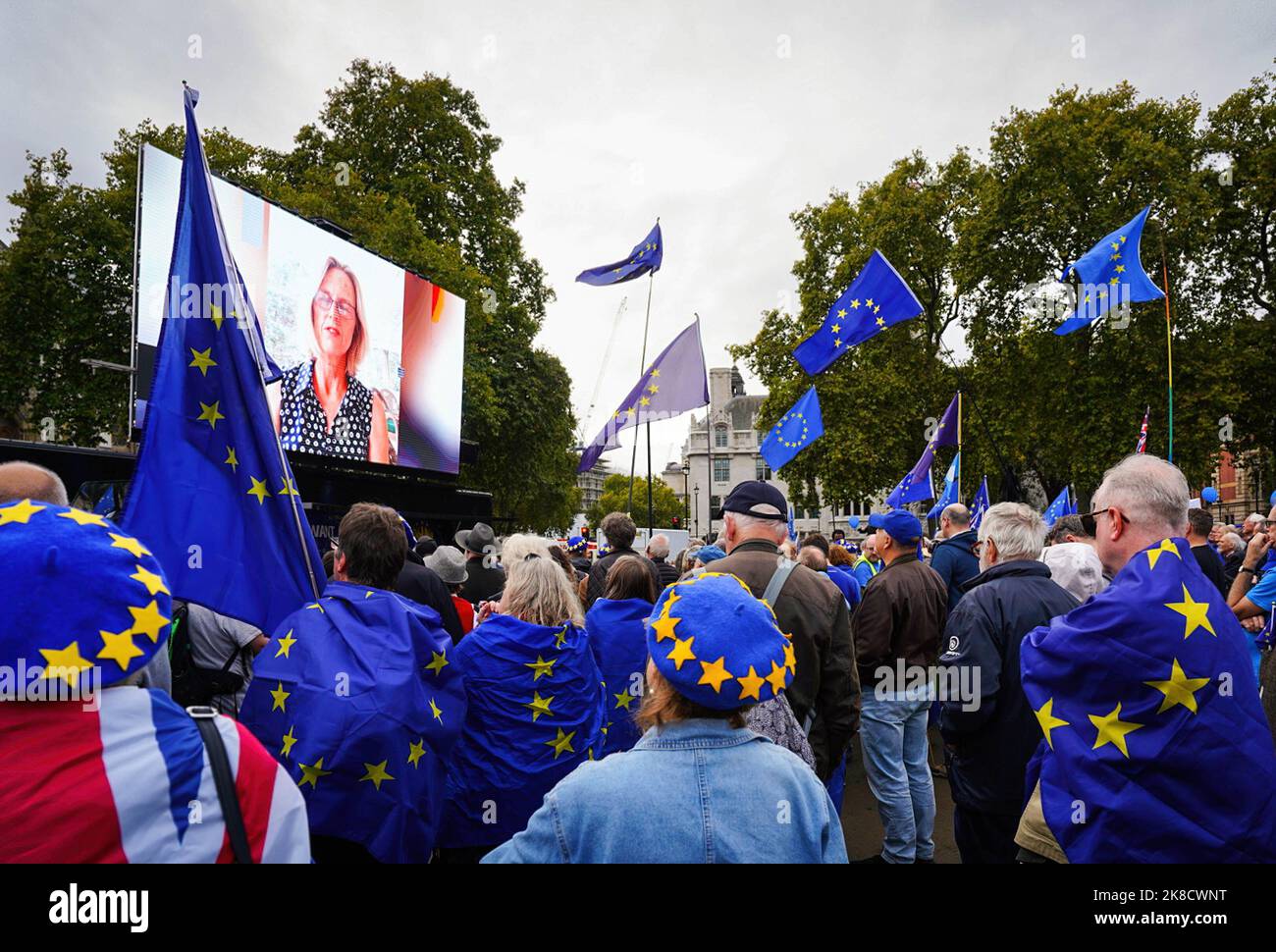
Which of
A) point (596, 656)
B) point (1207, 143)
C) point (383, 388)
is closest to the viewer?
point (596, 656)

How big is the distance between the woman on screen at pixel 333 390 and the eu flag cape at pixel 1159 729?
11.9 m

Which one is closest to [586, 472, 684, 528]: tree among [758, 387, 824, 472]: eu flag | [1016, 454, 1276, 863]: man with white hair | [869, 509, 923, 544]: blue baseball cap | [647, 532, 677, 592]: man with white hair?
[758, 387, 824, 472]: eu flag

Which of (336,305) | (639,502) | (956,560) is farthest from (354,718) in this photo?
(639,502)

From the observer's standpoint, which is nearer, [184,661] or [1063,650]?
[1063,650]

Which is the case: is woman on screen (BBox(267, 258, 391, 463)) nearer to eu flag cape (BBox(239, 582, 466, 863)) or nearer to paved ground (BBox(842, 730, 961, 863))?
paved ground (BBox(842, 730, 961, 863))

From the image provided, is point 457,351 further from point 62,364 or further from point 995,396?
point 995,396

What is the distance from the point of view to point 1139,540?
2.58m

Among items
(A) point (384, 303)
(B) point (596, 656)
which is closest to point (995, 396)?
(A) point (384, 303)

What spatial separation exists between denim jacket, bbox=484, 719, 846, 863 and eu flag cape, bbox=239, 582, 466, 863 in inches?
52.3

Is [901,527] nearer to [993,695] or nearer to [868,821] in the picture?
A: [993,695]

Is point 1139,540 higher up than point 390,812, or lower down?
higher up

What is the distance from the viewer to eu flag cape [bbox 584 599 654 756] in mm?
4703

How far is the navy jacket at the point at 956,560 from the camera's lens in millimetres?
6664
